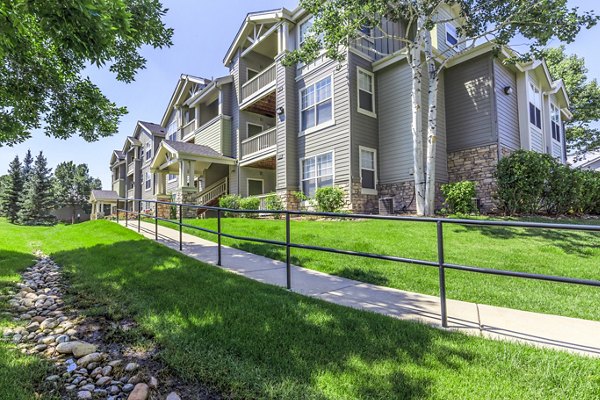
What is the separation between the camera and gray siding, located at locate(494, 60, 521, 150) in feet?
37.6

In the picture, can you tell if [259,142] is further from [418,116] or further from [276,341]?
[276,341]

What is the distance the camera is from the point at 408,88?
Result: 455 inches

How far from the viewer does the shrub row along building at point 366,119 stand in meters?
11.5

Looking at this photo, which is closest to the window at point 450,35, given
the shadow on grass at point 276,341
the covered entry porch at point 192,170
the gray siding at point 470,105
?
the gray siding at point 470,105

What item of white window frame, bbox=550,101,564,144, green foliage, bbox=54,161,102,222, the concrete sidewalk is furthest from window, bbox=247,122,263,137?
green foliage, bbox=54,161,102,222

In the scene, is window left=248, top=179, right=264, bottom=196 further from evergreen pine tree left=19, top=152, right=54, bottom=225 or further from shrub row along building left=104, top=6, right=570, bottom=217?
evergreen pine tree left=19, top=152, right=54, bottom=225

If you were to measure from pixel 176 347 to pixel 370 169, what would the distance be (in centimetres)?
1062

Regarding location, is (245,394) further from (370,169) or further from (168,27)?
(370,169)

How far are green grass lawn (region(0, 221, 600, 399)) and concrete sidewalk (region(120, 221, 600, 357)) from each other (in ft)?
1.01

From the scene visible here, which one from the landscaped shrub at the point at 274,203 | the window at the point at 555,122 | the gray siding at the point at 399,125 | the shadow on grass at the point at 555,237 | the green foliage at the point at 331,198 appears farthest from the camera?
the window at the point at 555,122

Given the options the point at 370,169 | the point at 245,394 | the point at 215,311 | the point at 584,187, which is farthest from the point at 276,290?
the point at 584,187

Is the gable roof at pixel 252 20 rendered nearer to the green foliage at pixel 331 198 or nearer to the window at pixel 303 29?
the window at pixel 303 29

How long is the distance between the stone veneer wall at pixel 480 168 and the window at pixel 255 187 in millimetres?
9393

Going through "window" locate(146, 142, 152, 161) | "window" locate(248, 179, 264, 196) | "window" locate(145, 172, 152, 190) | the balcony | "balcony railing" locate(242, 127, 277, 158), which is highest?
"window" locate(146, 142, 152, 161)
